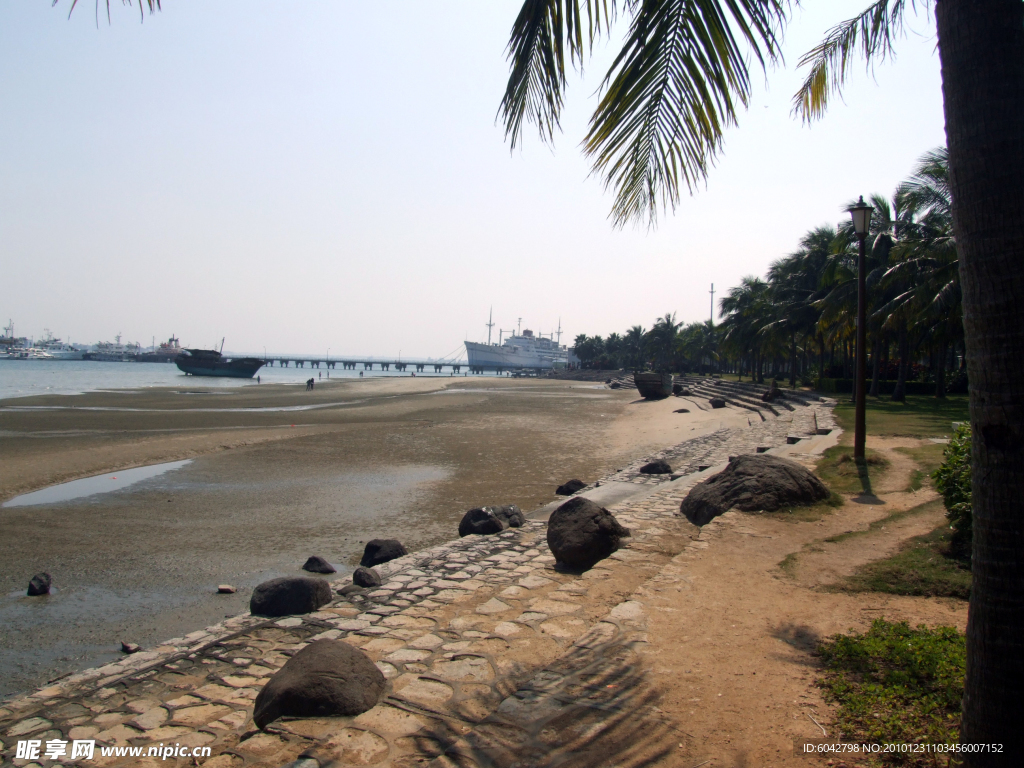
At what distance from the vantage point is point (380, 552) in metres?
7.39

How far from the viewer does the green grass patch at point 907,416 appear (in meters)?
13.1

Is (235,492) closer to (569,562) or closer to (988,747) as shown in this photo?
(569,562)

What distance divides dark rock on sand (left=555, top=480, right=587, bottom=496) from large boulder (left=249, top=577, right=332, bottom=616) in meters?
6.22

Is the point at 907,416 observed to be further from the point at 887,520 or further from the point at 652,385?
the point at 652,385

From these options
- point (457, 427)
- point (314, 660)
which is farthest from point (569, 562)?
point (457, 427)

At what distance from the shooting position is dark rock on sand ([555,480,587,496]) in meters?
11.4

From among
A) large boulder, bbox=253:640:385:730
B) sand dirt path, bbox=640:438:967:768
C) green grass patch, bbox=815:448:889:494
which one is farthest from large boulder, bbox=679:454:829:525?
large boulder, bbox=253:640:385:730

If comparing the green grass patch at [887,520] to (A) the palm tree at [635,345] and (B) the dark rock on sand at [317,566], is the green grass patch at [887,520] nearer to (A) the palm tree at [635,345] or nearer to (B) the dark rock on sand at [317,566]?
(B) the dark rock on sand at [317,566]

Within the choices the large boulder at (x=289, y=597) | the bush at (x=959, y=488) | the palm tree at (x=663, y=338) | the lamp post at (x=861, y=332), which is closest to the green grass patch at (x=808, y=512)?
the bush at (x=959, y=488)

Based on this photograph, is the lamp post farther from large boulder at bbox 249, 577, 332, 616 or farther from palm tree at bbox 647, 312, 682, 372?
palm tree at bbox 647, 312, 682, 372

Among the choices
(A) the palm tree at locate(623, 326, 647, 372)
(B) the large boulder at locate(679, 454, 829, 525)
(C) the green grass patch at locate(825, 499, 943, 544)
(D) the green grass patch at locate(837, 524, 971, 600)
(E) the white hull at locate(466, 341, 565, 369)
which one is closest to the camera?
(D) the green grass patch at locate(837, 524, 971, 600)

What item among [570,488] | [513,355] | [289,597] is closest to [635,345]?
[513,355]

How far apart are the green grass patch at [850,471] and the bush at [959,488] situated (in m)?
2.61

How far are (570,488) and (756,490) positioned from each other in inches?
181
